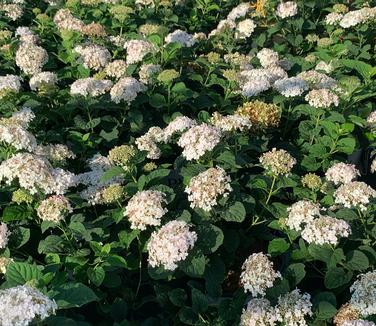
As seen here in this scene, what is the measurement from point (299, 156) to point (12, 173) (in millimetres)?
2249

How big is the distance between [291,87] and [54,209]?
245 centimetres

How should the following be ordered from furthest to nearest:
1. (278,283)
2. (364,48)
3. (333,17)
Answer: (333,17) < (364,48) < (278,283)

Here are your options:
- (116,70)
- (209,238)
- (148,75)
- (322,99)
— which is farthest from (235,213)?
(116,70)

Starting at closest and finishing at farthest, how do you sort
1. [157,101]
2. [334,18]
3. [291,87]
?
1. [291,87]
2. [157,101]
3. [334,18]

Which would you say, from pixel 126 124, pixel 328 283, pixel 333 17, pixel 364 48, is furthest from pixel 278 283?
pixel 333 17

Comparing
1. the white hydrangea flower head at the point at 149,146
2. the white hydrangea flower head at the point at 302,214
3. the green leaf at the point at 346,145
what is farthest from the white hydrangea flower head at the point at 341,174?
the white hydrangea flower head at the point at 149,146

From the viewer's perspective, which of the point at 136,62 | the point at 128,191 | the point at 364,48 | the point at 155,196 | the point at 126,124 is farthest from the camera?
the point at 364,48

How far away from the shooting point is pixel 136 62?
541cm

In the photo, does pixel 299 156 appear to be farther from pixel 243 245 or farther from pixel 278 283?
pixel 278 283

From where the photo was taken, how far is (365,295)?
278 centimetres

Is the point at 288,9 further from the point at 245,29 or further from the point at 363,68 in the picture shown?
the point at 363,68

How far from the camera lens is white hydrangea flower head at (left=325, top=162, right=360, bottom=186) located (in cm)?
372

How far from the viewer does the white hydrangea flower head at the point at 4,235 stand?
10.4 ft

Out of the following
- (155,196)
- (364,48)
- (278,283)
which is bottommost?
(364,48)
